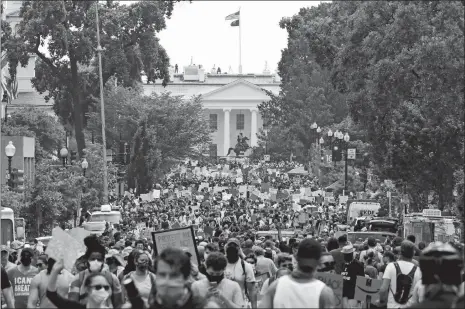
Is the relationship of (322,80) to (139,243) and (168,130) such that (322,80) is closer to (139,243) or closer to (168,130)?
(168,130)

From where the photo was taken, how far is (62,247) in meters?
11.9

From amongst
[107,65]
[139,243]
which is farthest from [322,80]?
[139,243]

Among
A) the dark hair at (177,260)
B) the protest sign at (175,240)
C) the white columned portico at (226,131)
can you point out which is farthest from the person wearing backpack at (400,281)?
the white columned portico at (226,131)

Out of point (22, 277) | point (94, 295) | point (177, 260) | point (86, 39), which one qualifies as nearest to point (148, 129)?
point (86, 39)

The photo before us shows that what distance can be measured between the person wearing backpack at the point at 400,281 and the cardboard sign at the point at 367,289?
1.09 metres

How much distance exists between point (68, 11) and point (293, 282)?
61.3m

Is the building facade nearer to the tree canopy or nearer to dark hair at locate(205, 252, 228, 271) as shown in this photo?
the tree canopy

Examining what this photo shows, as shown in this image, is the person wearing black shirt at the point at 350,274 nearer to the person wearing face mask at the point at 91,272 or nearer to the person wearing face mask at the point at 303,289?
the person wearing face mask at the point at 91,272

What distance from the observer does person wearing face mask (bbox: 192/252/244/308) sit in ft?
35.4

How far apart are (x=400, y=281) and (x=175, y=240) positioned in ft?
9.71

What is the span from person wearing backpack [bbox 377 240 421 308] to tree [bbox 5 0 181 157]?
54537 millimetres

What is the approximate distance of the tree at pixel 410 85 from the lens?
30.3 m

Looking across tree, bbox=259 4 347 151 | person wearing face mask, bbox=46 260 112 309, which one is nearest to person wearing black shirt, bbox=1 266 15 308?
person wearing face mask, bbox=46 260 112 309

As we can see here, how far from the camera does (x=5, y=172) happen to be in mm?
45719
